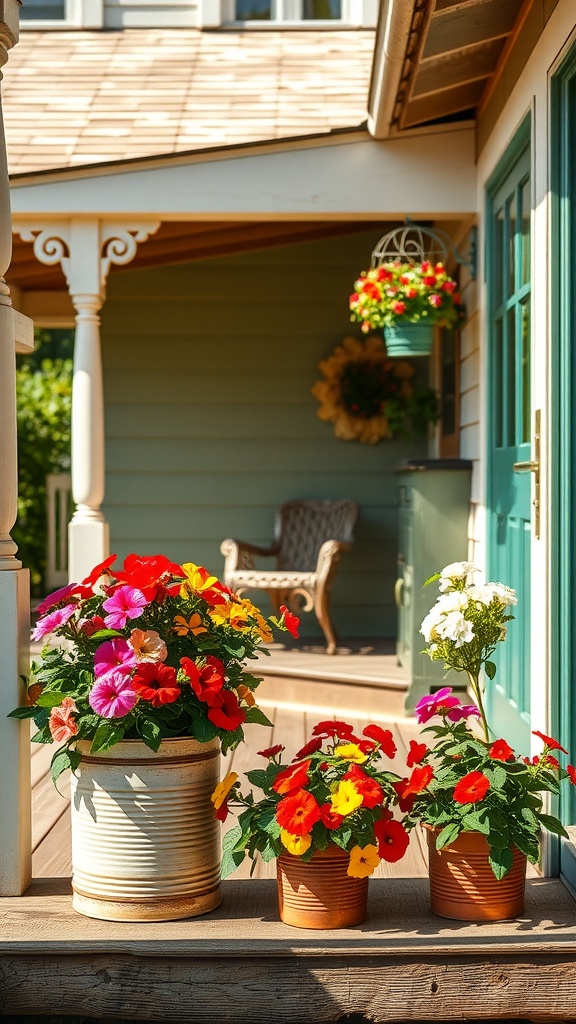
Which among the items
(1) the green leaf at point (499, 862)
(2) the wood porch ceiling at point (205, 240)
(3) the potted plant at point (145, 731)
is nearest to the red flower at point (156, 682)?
(3) the potted plant at point (145, 731)

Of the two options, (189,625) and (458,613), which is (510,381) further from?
(189,625)

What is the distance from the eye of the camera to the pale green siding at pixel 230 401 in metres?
6.89

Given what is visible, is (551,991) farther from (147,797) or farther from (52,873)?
(52,873)

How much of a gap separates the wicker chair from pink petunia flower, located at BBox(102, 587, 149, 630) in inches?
131

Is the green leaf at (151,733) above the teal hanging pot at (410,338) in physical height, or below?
below

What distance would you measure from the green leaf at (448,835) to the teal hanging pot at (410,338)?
293cm

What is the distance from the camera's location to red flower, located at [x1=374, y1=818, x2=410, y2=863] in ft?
7.98

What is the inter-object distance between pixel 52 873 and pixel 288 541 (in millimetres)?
3871

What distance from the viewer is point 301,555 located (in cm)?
672

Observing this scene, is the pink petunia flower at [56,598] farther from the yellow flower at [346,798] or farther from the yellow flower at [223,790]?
the yellow flower at [346,798]

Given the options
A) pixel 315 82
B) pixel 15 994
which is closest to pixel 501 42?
pixel 315 82

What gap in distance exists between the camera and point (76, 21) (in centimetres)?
666

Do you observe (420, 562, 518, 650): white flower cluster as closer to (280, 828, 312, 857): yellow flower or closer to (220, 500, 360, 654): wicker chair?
(280, 828, 312, 857): yellow flower

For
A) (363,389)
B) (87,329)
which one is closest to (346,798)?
(87,329)
